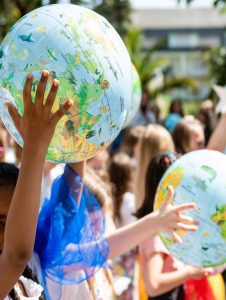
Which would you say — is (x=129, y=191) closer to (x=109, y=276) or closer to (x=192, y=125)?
(x=192, y=125)

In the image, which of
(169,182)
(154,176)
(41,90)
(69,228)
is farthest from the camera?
(154,176)

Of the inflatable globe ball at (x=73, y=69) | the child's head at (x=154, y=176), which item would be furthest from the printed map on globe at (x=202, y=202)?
the inflatable globe ball at (x=73, y=69)

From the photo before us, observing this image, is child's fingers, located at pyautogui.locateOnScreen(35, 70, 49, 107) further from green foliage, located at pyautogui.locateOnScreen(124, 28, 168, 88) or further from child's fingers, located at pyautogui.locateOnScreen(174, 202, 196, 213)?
green foliage, located at pyautogui.locateOnScreen(124, 28, 168, 88)

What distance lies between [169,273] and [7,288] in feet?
5.56

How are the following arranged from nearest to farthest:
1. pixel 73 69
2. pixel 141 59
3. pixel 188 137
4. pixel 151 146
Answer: pixel 73 69
pixel 151 146
pixel 188 137
pixel 141 59

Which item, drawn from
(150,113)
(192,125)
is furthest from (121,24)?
(192,125)

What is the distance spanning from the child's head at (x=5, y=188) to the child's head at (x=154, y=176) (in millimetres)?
1551

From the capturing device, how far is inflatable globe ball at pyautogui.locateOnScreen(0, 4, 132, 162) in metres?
2.22

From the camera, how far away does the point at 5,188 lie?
7.43ft

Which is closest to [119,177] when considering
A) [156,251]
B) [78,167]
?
[156,251]

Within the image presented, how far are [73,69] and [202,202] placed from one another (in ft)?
3.37

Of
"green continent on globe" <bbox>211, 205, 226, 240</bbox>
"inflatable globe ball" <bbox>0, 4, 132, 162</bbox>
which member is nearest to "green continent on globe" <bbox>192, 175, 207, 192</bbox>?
"green continent on globe" <bbox>211, 205, 226, 240</bbox>

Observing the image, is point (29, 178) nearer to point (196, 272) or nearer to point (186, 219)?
point (186, 219)

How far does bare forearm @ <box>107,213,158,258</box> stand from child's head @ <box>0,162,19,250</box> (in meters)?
0.75
